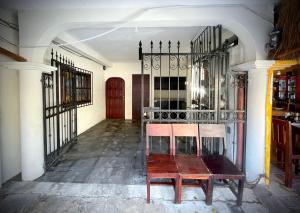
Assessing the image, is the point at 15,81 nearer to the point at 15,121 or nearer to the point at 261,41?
the point at 15,121

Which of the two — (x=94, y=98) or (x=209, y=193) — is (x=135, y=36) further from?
(x=94, y=98)

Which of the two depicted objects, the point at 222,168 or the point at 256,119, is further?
the point at 256,119

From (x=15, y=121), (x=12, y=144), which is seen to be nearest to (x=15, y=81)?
(x=15, y=121)

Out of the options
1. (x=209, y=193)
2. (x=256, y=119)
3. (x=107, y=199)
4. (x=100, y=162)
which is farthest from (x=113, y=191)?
(x=256, y=119)

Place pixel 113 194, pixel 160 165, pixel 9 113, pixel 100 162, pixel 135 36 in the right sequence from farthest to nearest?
pixel 135 36
pixel 100 162
pixel 9 113
pixel 113 194
pixel 160 165

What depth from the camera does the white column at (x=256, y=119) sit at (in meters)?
2.98

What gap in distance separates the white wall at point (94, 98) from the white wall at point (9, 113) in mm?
1577

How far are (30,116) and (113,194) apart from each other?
1598 millimetres

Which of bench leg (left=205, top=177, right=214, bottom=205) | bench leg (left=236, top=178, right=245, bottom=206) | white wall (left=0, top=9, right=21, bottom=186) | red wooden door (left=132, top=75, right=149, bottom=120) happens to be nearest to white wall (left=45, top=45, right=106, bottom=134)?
red wooden door (left=132, top=75, right=149, bottom=120)

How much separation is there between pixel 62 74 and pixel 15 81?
1.42 meters

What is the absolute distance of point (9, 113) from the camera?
323 centimetres

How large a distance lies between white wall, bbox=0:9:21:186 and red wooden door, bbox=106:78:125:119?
624 cm

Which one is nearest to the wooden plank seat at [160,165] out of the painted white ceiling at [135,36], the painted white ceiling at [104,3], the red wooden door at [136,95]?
the painted white ceiling at [104,3]

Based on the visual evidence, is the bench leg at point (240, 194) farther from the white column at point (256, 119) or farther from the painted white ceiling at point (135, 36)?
the painted white ceiling at point (135, 36)
